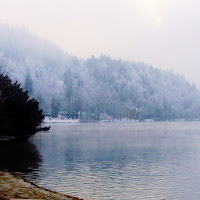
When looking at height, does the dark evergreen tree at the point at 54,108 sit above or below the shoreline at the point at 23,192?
above

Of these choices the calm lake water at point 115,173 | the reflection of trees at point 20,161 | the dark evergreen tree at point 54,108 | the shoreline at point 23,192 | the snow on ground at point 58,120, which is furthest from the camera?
the dark evergreen tree at point 54,108

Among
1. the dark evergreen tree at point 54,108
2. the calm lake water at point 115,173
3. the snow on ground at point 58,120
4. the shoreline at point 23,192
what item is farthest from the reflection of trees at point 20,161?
the dark evergreen tree at point 54,108

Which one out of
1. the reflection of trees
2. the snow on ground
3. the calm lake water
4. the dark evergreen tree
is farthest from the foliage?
the dark evergreen tree

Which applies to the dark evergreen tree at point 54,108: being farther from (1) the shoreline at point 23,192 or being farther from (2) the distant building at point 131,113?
(1) the shoreline at point 23,192

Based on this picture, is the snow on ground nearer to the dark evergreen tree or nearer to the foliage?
the dark evergreen tree

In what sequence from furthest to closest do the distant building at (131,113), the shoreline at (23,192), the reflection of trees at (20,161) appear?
the distant building at (131,113) < the reflection of trees at (20,161) < the shoreline at (23,192)

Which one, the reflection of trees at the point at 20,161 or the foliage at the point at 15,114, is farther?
the foliage at the point at 15,114

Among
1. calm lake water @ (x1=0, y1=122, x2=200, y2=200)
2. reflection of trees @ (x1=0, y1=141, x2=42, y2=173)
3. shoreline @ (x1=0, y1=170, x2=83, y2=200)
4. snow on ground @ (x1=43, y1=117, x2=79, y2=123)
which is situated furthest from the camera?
snow on ground @ (x1=43, y1=117, x2=79, y2=123)

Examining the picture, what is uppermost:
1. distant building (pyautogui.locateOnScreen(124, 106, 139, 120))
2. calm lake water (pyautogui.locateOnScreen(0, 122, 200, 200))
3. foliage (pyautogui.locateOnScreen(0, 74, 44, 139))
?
distant building (pyautogui.locateOnScreen(124, 106, 139, 120))

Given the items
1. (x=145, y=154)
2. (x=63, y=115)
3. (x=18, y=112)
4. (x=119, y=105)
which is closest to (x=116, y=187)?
(x=145, y=154)

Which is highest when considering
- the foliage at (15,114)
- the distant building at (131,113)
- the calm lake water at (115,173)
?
the distant building at (131,113)

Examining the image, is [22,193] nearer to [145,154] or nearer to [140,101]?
[145,154]

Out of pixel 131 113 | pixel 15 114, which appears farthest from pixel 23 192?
pixel 131 113

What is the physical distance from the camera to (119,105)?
630 feet
